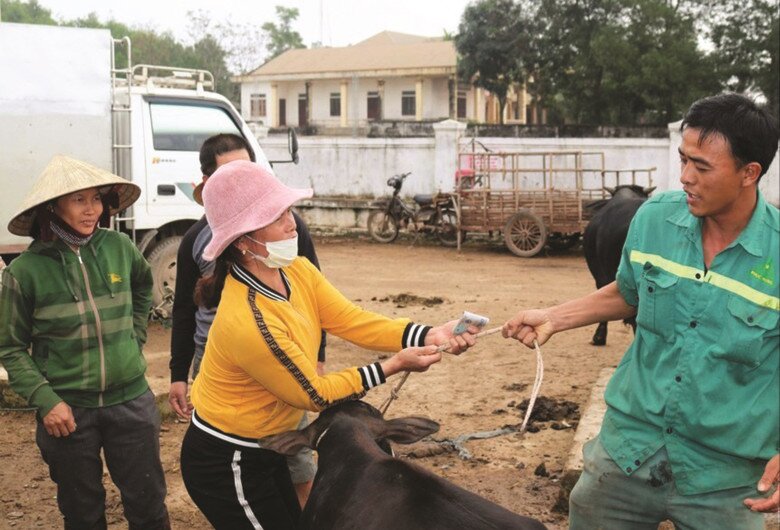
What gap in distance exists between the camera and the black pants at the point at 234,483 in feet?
9.50

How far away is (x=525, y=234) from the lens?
1488cm

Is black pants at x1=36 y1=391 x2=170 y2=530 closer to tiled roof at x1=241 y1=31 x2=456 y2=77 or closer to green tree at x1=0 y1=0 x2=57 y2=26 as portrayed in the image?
tiled roof at x1=241 y1=31 x2=456 y2=77

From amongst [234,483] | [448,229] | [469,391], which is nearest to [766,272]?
[234,483]

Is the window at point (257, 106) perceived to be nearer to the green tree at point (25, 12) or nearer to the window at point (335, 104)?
the window at point (335, 104)

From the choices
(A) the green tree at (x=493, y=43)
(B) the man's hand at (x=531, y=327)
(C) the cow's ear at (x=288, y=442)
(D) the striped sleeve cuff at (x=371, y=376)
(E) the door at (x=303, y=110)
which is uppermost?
(A) the green tree at (x=493, y=43)

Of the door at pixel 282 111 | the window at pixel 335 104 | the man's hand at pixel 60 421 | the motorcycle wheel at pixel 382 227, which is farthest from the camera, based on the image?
the door at pixel 282 111

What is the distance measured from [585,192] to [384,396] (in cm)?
965

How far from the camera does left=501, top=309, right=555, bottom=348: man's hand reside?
2992mm

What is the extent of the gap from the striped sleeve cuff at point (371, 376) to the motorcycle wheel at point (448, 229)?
42.9 ft

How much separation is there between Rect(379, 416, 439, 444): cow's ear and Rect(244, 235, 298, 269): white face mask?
1.94ft

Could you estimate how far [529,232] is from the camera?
1484 centimetres

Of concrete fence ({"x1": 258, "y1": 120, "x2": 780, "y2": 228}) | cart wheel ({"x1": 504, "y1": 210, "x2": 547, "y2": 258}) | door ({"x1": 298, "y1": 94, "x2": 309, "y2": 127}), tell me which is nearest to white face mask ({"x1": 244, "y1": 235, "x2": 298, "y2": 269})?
cart wheel ({"x1": 504, "y1": 210, "x2": 547, "y2": 258})

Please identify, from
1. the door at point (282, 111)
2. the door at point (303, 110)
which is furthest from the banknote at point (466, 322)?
the door at point (282, 111)

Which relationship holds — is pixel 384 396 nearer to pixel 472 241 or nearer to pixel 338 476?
pixel 338 476
